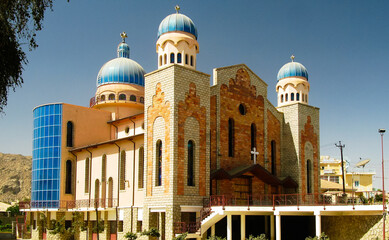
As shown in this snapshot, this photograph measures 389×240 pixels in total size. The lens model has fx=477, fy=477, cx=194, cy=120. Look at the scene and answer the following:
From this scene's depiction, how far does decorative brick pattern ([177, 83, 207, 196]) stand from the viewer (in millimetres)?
29172

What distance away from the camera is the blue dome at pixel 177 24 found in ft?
108

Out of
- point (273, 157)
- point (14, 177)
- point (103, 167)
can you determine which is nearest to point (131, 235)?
point (103, 167)

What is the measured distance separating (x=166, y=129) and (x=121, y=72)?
1748 centimetres

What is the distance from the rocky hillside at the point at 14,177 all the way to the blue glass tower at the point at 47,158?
89525mm

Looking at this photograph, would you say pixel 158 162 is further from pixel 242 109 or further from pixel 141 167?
pixel 242 109

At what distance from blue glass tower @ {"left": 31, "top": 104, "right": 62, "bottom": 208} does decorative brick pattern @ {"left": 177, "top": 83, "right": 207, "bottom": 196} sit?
14807 mm

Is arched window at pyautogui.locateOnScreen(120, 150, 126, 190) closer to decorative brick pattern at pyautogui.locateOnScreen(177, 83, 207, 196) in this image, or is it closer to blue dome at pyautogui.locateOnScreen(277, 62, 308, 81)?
decorative brick pattern at pyautogui.locateOnScreen(177, 83, 207, 196)

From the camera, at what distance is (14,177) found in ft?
452

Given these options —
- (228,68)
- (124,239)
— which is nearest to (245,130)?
(228,68)

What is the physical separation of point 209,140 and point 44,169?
16.9 meters

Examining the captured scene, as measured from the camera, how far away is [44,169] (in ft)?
133

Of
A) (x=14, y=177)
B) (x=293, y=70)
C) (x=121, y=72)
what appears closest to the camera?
(x=293, y=70)

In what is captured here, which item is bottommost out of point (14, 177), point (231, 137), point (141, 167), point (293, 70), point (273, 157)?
point (14, 177)

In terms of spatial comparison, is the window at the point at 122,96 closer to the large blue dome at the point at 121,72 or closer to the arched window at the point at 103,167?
the large blue dome at the point at 121,72
